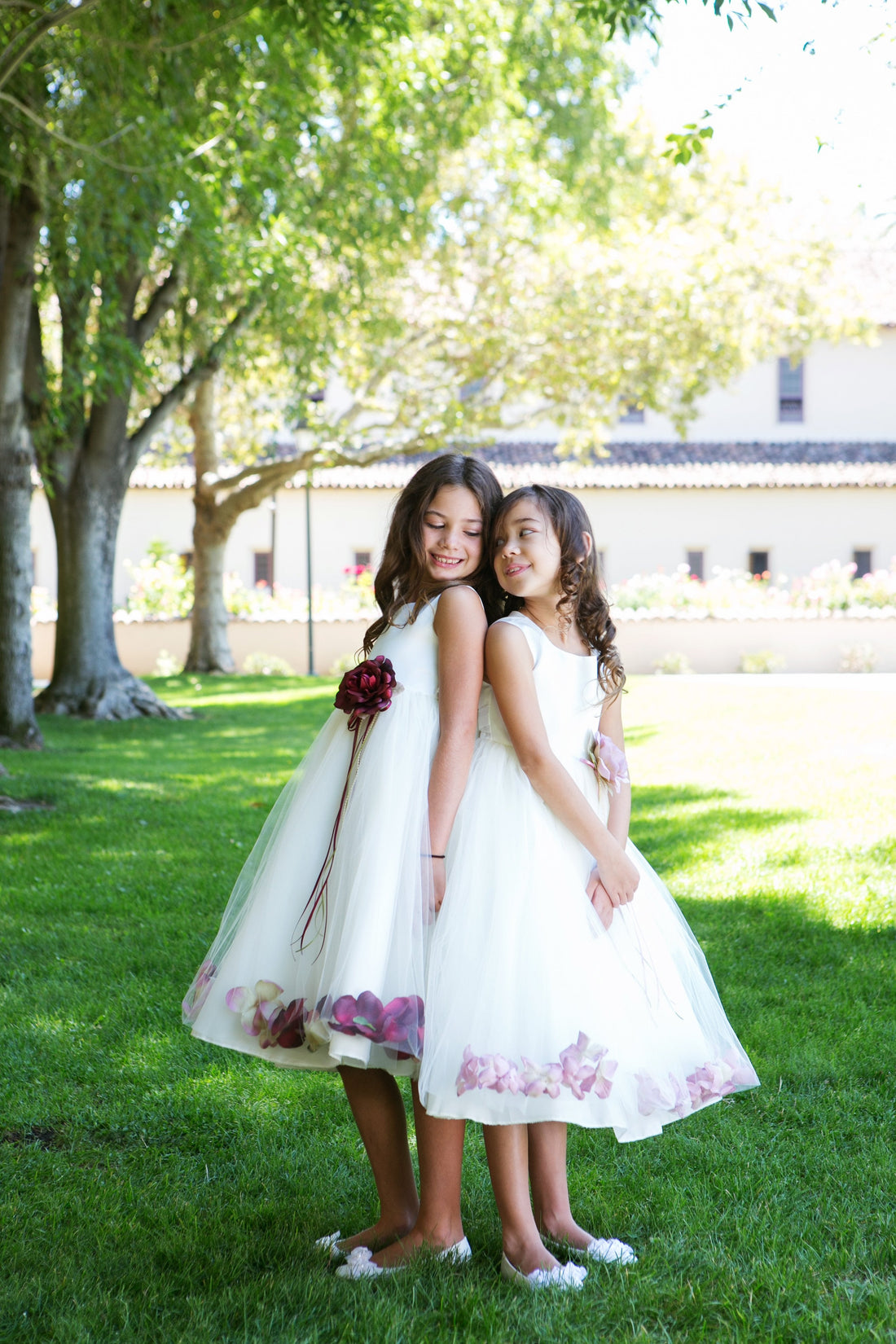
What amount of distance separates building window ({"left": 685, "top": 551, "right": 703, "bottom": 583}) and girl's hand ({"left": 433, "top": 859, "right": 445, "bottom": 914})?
2432 cm

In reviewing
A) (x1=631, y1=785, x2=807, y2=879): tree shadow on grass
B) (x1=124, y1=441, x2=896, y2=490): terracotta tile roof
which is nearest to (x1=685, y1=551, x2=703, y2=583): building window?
(x1=124, y1=441, x2=896, y2=490): terracotta tile roof

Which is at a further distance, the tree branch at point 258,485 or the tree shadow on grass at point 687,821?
the tree branch at point 258,485

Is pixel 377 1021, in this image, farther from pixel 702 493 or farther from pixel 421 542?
pixel 702 493

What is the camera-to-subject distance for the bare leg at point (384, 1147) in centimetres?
242

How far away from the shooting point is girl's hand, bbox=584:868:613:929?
2.41m

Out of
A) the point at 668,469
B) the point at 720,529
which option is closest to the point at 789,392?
the point at 668,469

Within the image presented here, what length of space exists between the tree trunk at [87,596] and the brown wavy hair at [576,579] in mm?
10274

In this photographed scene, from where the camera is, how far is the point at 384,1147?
2434 millimetres

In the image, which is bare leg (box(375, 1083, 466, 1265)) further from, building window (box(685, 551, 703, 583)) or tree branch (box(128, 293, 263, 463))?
building window (box(685, 551, 703, 583))

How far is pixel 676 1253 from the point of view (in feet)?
7.94

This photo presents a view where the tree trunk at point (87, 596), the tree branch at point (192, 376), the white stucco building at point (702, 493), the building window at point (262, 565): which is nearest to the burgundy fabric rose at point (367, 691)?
the tree trunk at point (87, 596)

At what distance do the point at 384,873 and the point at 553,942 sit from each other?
34 cm

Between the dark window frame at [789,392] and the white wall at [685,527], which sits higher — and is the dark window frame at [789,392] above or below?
above

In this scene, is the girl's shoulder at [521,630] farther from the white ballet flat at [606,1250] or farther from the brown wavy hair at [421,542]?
the white ballet flat at [606,1250]
